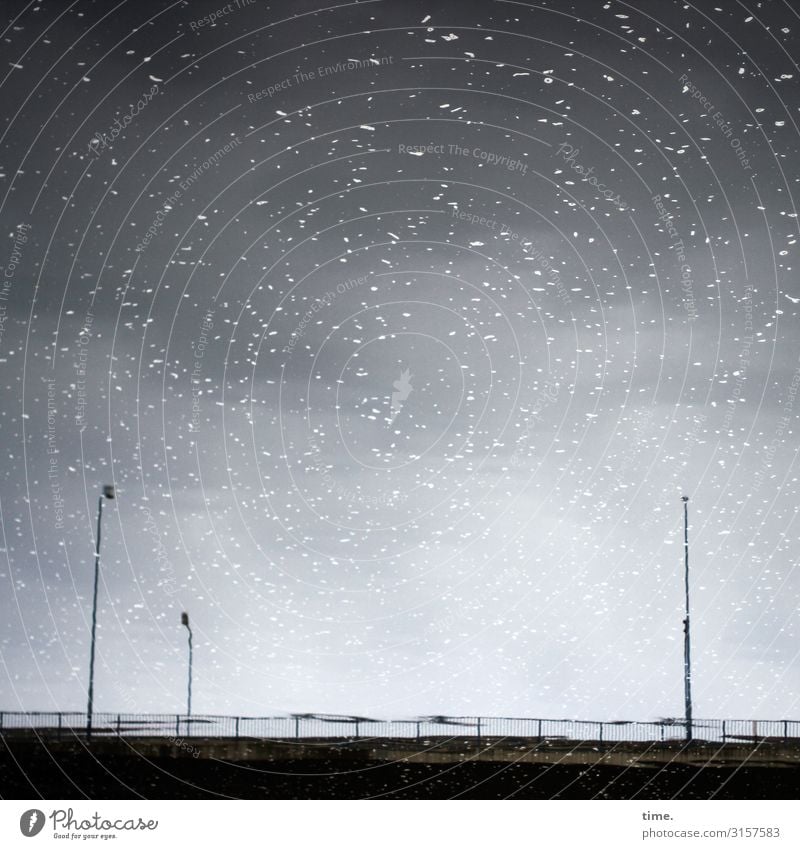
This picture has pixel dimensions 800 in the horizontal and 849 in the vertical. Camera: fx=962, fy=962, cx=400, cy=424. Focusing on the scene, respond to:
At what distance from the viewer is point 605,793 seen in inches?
258

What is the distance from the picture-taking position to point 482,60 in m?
6.86

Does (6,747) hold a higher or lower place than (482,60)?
lower
